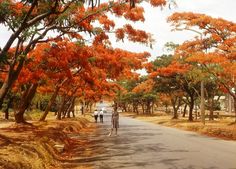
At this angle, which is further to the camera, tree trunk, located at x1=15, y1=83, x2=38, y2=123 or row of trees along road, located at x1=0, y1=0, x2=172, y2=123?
tree trunk, located at x1=15, y1=83, x2=38, y2=123

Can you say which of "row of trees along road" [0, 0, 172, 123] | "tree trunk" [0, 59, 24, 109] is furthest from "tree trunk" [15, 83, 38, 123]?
"tree trunk" [0, 59, 24, 109]

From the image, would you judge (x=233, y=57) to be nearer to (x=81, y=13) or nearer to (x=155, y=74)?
(x=81, y=13)

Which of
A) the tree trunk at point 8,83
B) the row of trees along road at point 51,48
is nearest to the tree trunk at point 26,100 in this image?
the row of trees along road at point 51,48

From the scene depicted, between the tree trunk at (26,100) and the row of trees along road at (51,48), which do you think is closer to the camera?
the row of trees along road at (51,48)

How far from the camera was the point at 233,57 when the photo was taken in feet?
96.2

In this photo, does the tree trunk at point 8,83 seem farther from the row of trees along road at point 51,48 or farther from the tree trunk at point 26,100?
the tree trunk at point 26,100

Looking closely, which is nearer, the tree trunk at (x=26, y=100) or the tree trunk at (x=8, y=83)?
the tree trunk at (x=8, y=83)

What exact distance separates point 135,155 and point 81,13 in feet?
21.5

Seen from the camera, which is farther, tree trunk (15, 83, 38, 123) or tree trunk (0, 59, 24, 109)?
tree trunk (15, 83, 38, 123)

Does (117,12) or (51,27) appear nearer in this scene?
(51,27)

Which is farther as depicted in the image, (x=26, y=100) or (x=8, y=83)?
(x=26, y=100)

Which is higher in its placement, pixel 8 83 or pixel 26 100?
pixel 8 83

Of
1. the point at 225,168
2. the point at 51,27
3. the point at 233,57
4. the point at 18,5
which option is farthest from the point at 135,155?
the point at 233,57

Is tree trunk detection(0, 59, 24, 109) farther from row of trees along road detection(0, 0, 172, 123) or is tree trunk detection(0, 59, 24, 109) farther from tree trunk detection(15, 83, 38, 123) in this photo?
tree trunk detection(15, 83, 38, 123)
